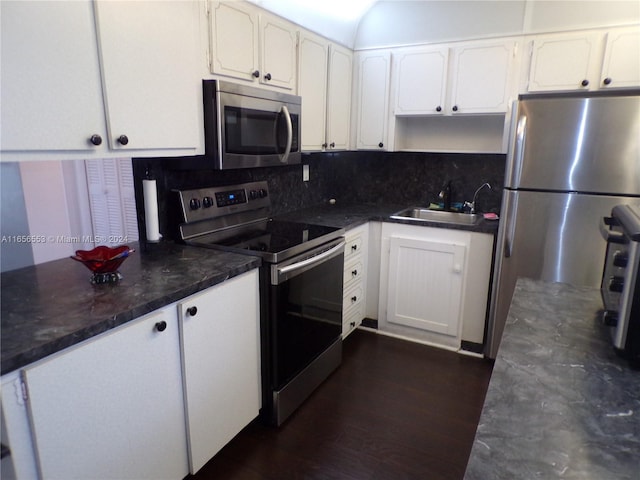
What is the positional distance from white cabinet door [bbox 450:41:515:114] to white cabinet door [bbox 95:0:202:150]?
1.79 meters

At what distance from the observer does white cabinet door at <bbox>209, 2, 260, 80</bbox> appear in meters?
1.87

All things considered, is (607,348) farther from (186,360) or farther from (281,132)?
(281,132)

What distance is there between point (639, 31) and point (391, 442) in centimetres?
256

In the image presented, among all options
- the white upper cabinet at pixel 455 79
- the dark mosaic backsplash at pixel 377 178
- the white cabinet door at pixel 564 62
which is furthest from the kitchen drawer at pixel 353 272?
the white cabinet door at pixel 564 62

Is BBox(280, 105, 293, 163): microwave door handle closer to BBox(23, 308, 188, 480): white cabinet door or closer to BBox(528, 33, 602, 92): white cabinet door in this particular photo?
BBox(23, 308, 188, 480): white cabinet door

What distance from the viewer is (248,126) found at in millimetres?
2059

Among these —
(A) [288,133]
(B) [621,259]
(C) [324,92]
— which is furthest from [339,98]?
(B) [621,259]

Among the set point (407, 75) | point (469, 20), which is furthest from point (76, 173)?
point (469, 20)

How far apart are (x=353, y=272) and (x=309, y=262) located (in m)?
0.80

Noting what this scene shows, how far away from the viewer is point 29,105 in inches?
48.1

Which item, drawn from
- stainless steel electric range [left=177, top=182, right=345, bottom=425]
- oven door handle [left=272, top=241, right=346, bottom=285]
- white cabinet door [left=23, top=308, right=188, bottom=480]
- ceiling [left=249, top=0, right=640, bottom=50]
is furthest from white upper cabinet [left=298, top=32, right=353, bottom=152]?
white cabinet door [left=23, top=308, right=188, bottom=480]

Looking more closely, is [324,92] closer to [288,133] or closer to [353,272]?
[288,133]

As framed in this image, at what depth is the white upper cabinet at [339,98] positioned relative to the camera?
285 cm

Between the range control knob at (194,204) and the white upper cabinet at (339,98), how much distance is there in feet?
3.67
